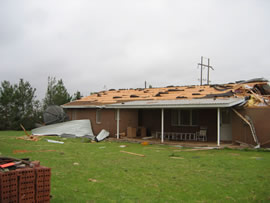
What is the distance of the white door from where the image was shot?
15625mm

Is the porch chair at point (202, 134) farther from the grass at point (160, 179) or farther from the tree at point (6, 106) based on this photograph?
the tree at point (6, 106)

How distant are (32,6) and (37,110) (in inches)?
676

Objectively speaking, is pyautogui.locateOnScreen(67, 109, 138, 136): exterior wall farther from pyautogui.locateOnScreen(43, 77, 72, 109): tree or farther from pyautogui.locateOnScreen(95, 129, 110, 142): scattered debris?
pyautogui.locateOnScreen(43, 77, 72, 109): tree

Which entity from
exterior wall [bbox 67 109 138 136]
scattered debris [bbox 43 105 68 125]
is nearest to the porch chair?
exterior wall [bbox 67 109 138 136]

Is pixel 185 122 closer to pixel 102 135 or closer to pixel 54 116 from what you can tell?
pixel 102 135

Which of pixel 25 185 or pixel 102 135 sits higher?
pixel 25 185

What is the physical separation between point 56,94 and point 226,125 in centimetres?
2240

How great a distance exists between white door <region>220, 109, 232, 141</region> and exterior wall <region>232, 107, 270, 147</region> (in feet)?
4.00

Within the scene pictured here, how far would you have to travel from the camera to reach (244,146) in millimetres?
13445

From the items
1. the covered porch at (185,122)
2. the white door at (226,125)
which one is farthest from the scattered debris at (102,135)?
the white door at (226,125)

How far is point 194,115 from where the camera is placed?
17.4 meters

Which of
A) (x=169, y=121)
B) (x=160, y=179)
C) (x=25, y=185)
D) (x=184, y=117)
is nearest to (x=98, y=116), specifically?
(x=169, y=121)

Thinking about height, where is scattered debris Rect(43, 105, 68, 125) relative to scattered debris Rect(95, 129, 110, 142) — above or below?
above

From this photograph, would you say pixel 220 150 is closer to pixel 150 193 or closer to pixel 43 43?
pixel 150 193
